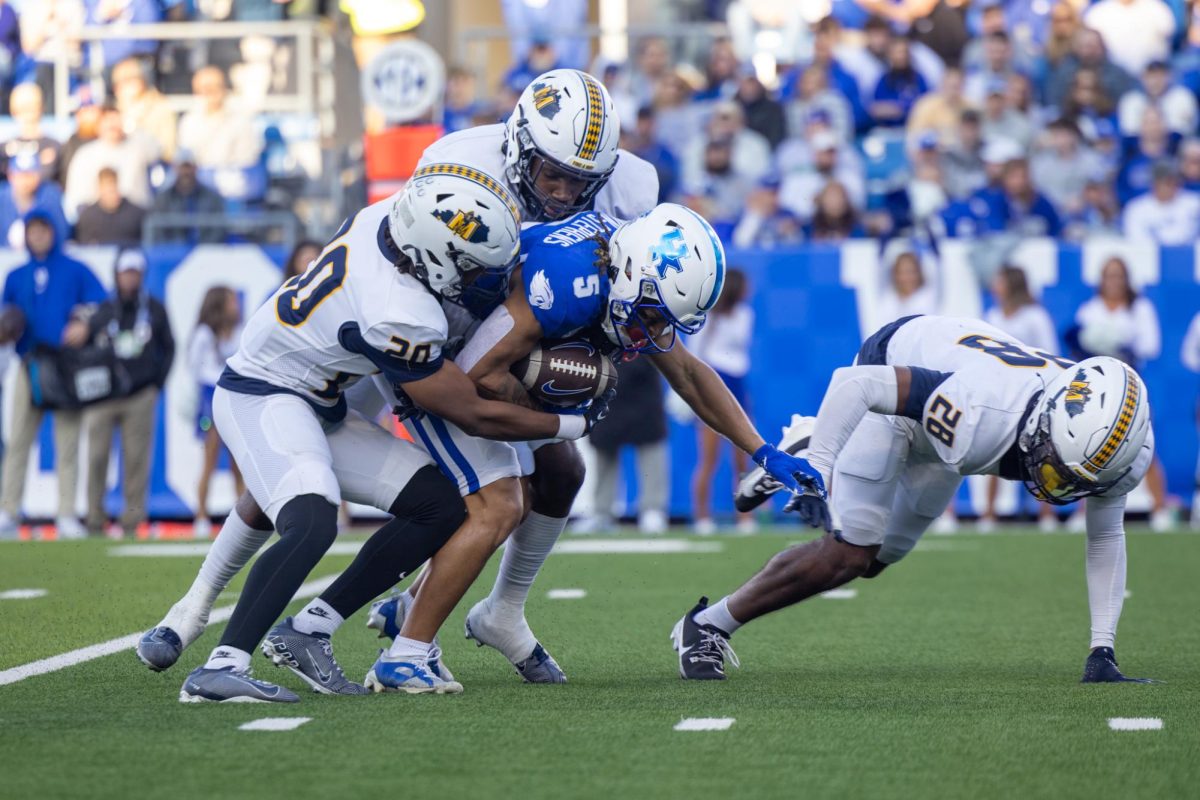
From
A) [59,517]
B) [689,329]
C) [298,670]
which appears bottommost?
[59,517]

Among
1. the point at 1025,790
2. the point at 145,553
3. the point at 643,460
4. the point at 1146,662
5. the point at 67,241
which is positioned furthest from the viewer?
the point at 67,241

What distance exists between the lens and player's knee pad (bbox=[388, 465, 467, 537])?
4867 millimetres

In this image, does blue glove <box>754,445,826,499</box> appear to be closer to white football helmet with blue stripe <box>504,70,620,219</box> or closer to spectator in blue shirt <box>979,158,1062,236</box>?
white football helmet with blue stripe <box>504,70,620,219</box>

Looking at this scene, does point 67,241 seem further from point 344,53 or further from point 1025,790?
point 1025,790

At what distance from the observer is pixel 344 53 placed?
1413cm

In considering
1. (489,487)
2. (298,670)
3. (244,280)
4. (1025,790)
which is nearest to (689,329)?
(489,487)

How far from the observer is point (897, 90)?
13.5 metres

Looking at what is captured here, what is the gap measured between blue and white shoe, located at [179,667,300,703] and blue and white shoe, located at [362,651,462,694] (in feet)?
1.11

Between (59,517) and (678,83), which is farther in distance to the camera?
(678,83)

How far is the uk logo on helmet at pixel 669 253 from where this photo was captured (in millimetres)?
4684

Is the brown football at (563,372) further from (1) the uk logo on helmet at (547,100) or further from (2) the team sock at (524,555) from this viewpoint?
(1) the uk logo on helmet at (547,100)

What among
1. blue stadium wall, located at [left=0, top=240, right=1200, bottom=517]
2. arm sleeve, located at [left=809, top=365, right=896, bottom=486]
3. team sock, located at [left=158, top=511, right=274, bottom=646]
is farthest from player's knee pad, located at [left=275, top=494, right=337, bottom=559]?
blue stadium wall, located at [left=0, top=240, right=1200, bottom=517]

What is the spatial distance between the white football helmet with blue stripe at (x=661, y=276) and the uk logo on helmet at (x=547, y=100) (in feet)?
1.66

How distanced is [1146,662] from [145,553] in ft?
18.5
